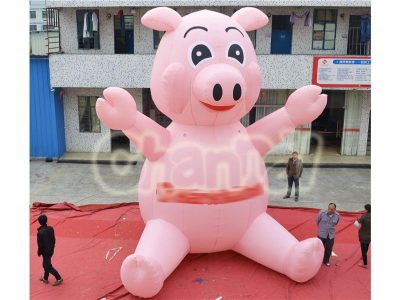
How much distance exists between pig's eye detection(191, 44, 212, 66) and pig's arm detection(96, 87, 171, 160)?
3.12 ft

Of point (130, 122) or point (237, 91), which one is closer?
point (237, 91)

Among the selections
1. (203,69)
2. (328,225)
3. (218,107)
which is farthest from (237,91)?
(328,225)

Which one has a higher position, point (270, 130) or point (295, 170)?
point (270, 130)

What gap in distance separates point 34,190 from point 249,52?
686 centimetres

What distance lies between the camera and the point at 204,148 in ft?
18.8

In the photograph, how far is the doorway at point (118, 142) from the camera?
13879 mm

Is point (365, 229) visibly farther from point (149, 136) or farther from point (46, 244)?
point (46, 244)

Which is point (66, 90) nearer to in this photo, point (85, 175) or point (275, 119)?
point (85, 175)

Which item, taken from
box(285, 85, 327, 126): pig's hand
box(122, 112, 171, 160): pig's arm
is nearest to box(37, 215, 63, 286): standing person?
box(122, 112, 171, 160): pig's arm

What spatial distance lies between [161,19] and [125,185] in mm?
5923

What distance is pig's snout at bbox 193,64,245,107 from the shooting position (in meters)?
5.11

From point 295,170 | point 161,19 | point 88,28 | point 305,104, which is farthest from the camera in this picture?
point 88,28

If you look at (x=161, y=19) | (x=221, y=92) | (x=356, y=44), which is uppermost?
(x=356, y=44)

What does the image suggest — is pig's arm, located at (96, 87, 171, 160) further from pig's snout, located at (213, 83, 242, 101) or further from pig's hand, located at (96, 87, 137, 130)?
pig's snout, located at (213, 83, 242, 101)
